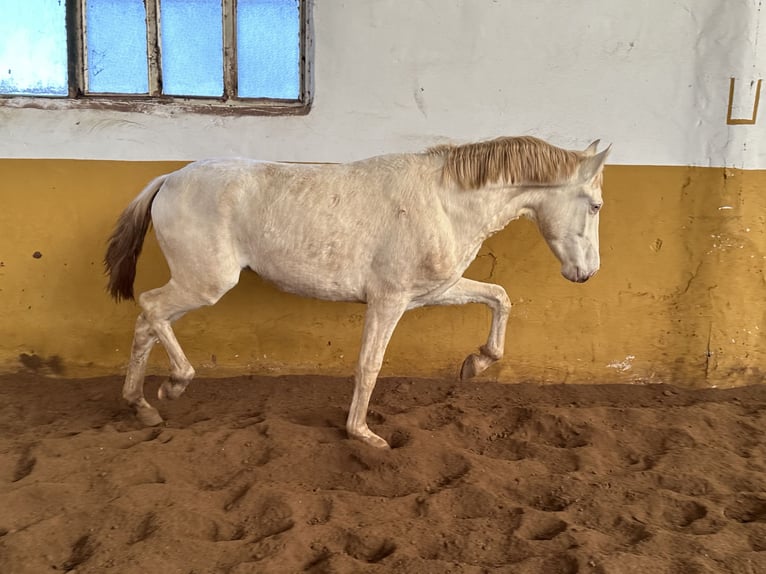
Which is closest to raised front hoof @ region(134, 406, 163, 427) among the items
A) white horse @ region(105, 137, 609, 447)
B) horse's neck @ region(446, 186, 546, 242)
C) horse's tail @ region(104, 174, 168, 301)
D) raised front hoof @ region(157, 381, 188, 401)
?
raised front hoof @ region(157, 381, 188, 401)

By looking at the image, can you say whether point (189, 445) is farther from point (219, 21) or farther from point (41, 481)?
point (219, 21)

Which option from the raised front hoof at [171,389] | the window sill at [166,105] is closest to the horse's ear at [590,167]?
the window sill at [166,105]

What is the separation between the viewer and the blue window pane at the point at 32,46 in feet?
12.7

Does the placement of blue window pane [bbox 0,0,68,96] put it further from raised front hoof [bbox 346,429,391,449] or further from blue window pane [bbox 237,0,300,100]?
raised front hoof [bbox 346,429,391,449]

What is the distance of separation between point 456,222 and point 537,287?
1273 millimetres

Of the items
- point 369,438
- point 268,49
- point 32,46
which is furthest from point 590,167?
point 32,46

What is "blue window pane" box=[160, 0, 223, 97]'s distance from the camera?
13.0 feet

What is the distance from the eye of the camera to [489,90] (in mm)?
3898

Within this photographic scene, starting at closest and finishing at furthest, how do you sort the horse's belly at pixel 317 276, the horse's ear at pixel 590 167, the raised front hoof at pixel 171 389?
the horse's ear at pixel 590 167, the horse's belly at pixel 317 276, the raised front hoof at pixel 171 389

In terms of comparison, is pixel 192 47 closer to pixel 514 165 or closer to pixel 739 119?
pixel 514 165

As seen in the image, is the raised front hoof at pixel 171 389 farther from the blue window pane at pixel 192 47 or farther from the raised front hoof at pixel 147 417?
the blue window pane at pixel 192 47

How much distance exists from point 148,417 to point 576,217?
2599 mm

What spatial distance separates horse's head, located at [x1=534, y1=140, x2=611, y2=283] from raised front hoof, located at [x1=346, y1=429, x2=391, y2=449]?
1.33m

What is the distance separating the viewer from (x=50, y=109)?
3.83 m
